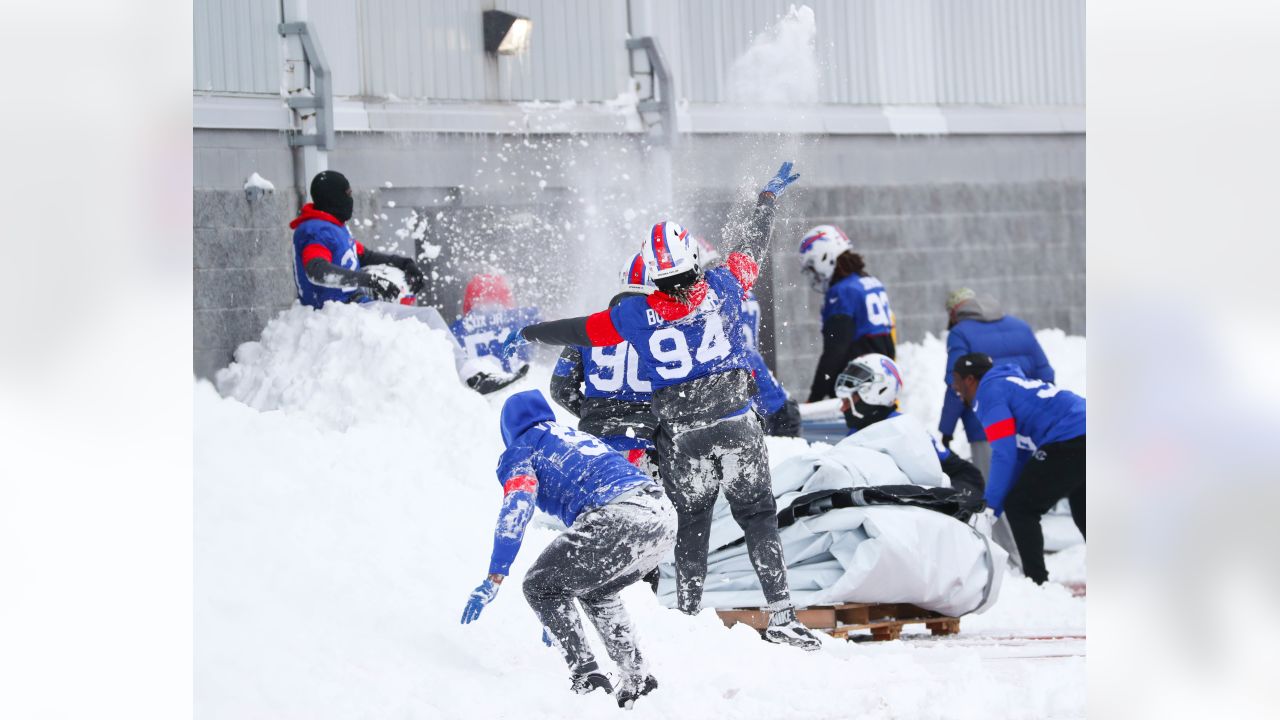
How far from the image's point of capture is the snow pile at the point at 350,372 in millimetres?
5309

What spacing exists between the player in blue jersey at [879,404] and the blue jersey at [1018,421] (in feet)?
1.49

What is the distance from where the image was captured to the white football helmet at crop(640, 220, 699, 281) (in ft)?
15.8

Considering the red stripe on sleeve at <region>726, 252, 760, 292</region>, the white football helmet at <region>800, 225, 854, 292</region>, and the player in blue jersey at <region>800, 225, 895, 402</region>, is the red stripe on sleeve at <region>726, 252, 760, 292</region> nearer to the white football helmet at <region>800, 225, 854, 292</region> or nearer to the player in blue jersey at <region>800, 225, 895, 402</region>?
the white football helmet at <region>800, 225, 854, 292</region>

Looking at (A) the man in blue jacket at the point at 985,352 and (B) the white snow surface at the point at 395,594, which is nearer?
(B) the white snow surface at the point at 395,594

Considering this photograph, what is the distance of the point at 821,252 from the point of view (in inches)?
314

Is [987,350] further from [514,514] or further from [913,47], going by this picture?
[514,514]

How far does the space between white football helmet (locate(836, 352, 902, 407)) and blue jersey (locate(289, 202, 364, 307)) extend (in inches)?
86.0

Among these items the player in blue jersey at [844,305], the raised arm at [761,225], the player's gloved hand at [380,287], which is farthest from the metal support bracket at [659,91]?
the player's gloved hand at [380,287]

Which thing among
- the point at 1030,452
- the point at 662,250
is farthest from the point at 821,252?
the point at 662,250

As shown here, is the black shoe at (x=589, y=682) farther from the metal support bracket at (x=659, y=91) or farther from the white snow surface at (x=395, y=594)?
the metal support bracket at (x=659, y=91)

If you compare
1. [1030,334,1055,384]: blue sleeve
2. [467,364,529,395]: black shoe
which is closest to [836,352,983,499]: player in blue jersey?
[1030,334,1055,384]: blue sleeve
